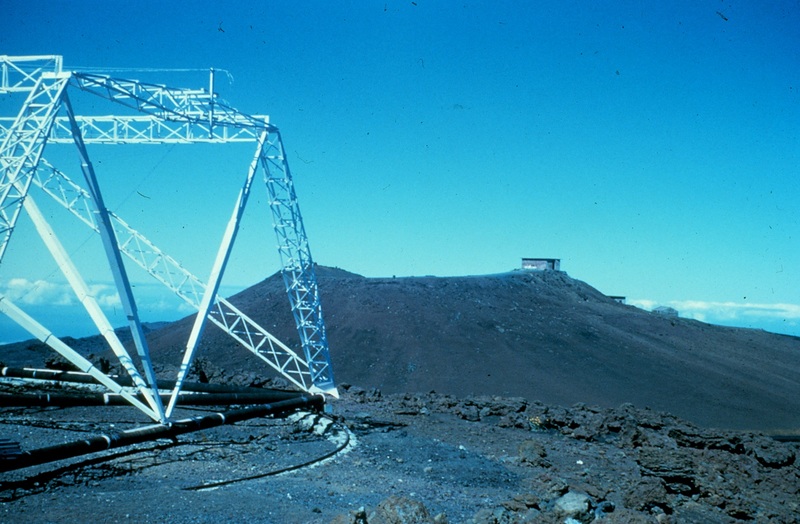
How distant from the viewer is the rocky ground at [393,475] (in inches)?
319

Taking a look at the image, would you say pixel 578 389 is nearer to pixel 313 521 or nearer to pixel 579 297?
pixel 579 297

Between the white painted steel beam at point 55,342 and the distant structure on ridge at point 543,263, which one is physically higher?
the distant structure on ridge at point 543,263

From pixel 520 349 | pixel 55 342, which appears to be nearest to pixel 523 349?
pixel 520 349

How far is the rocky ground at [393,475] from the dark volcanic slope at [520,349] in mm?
12933

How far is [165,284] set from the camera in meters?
17.7

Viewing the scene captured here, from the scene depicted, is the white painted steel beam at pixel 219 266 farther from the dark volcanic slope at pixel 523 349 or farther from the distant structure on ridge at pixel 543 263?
the distant structure on ridge at pixel 543 263

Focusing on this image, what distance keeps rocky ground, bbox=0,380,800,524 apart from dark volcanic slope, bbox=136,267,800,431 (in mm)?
12825

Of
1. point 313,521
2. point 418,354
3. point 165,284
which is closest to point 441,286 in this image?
point 418,354

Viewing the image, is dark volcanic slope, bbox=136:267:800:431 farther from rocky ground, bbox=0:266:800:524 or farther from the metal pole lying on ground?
the metal pole lying on ground

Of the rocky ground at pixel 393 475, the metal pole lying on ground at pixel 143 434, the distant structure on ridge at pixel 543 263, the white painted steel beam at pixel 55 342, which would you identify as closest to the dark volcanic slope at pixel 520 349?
the distant structure on ridge at pixel 543 263

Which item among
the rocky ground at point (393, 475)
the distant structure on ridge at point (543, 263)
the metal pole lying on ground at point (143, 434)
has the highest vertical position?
the distant structure on ridge at point (543, 263)

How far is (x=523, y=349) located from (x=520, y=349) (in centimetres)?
18

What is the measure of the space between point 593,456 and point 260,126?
11.1 m

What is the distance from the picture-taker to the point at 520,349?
1412 inches
